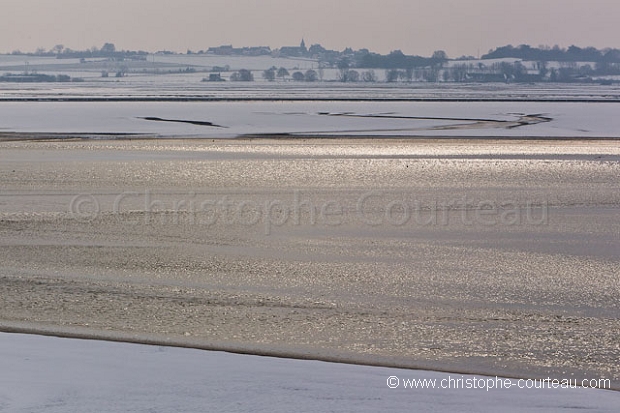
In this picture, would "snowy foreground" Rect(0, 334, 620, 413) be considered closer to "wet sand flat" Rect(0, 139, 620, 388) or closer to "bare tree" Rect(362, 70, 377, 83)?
"wet sand flat" Rect(0, 139, 620, 388)

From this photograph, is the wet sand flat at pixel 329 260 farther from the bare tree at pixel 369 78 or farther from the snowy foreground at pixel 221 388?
the bare tree at pixel 369 78

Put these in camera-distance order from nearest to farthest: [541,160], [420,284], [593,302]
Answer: [593,302] → [420,284] → [541,160]

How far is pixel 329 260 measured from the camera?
12.2m

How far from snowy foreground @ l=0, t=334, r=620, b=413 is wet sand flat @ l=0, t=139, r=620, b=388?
2.37 feet

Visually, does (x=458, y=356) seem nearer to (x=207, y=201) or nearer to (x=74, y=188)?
(x=207, y=201)

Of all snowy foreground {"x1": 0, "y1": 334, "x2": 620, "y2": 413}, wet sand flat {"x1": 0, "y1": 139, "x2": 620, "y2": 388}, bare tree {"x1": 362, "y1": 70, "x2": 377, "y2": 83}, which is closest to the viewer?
snowy foreground {"x1": 0, "y1": 334, "x2": 620, "y2": 413}

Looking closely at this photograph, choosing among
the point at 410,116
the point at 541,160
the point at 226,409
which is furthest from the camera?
the point at 410,116

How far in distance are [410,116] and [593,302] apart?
34.7 metres

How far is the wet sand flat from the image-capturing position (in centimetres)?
868

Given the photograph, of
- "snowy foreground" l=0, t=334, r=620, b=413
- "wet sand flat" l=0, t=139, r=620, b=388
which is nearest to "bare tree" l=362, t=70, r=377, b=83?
"wet sand flat" l=0, t=139, r=620, b=388

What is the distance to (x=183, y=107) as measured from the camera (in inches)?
2055

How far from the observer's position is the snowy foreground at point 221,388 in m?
6.29

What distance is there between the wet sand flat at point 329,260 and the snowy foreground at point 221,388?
28.5 inches

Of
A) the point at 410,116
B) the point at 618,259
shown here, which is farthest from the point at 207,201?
the point at 410,116
